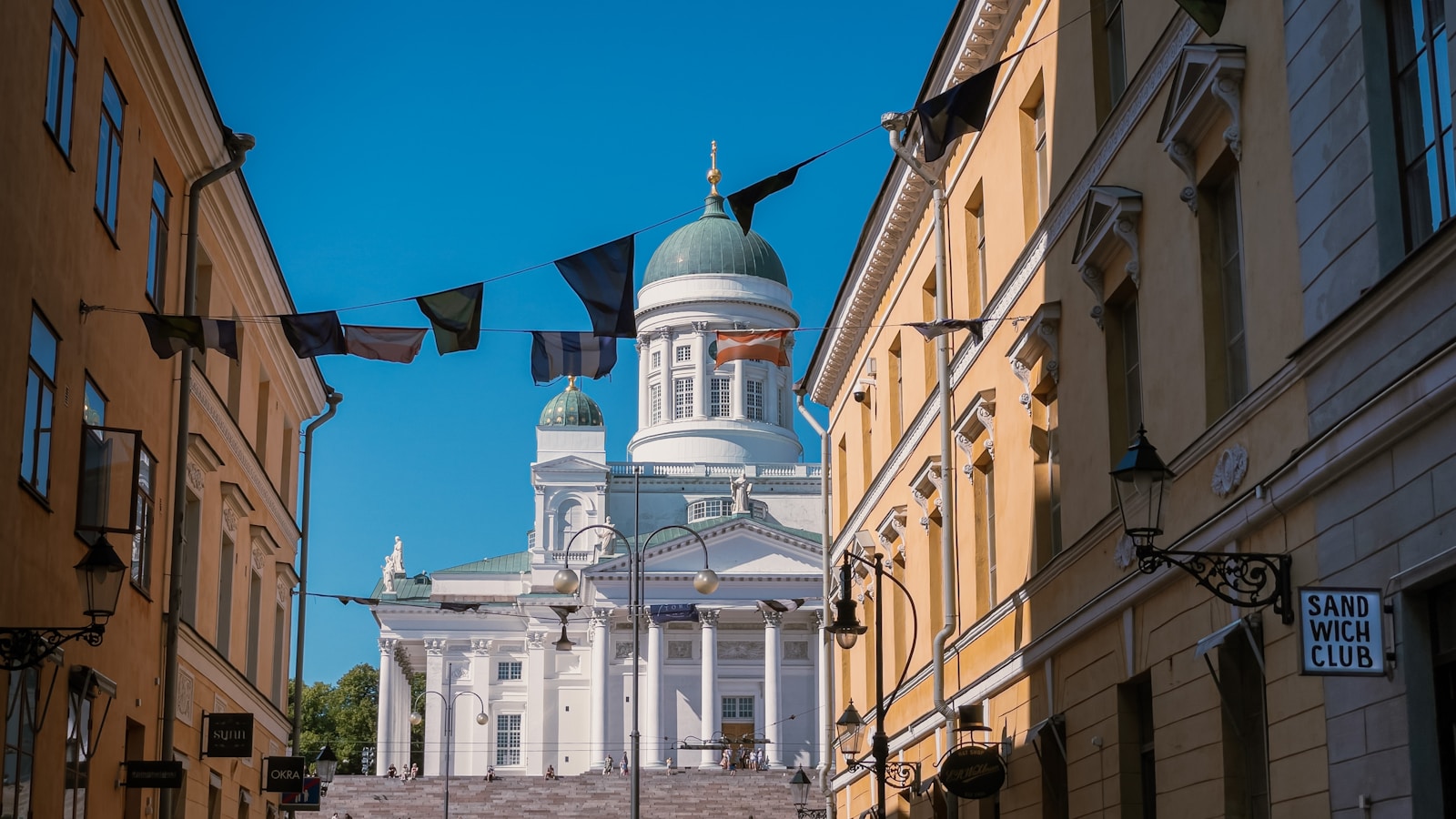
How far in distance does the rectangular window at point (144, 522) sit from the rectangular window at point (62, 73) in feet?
14.6

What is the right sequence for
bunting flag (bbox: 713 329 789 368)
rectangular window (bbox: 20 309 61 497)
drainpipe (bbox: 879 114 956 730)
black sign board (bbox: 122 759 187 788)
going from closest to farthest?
rectangular window (bbox: 20 309 61 497) → black sign board (bbox: 122 759 187 788) → drainpipe (bbox: 879 114 956 730) → bunting flag (bbox: 713 329 789 368)

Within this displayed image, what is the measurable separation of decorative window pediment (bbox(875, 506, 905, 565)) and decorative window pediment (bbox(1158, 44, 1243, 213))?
13.9 metres

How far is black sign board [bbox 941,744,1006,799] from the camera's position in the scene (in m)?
19.8

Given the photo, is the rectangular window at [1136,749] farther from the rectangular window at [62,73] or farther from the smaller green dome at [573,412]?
the smaller green dome at [573,412]

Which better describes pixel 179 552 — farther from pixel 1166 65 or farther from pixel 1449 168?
pixel 1449 168

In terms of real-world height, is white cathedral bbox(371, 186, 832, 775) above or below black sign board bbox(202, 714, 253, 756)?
above

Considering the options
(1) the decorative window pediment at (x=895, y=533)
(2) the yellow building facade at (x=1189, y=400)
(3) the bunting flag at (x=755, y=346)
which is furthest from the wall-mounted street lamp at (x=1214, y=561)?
(1) the decorative window pediment at (x=895, y=533)

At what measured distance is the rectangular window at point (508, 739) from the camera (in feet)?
306

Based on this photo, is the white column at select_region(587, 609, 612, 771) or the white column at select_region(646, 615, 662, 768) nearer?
the white column at select_region(646, 615, 662, 768)

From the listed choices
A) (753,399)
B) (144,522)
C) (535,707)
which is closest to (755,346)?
(144,522)

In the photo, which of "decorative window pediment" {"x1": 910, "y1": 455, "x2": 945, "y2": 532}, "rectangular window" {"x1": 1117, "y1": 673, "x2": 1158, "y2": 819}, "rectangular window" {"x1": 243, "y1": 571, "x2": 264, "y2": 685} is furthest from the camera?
"rectangular window" {"x1": 243, "y1": 571, "x2": 264, "y2": 685}

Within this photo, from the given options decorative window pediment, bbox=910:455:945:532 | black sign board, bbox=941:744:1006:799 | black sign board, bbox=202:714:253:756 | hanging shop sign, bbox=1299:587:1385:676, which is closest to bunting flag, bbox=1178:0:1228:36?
hanging shop sign, bbox=1299:587:1385:676

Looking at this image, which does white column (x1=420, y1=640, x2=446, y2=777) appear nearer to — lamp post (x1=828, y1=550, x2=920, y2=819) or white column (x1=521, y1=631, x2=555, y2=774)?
white column (x1=521, y1=631, x2=555, y2=774)

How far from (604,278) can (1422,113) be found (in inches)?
386
